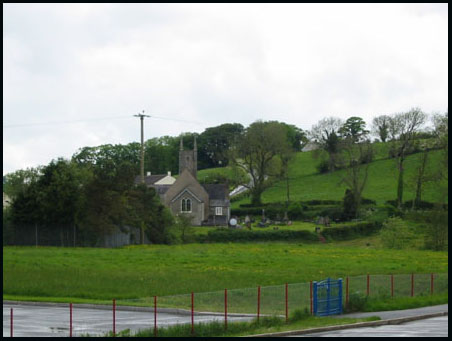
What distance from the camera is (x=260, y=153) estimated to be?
13038 cm

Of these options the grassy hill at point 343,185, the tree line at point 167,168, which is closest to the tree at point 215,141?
the tree line at point 167,168

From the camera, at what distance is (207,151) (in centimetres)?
19188

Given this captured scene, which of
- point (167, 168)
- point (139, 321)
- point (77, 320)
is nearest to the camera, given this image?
point (139, 321)

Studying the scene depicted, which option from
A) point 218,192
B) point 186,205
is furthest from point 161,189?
point 218,192

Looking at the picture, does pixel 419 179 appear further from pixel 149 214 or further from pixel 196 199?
pixel 149 214

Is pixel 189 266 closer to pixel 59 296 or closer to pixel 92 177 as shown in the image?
pixel 59 296

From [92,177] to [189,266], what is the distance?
31.2 meters

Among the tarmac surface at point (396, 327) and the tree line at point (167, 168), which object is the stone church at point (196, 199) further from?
the tarmac surface at point (396, 327)

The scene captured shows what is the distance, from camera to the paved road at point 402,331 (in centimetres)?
2691

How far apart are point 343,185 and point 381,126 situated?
54.5 ft

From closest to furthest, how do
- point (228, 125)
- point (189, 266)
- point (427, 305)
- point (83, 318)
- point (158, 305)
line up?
point (83, 318) < point (158, 305) < point (427, 305) < point (189, 266) < point (228, 125)

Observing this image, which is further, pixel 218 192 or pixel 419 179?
pixel 218 192

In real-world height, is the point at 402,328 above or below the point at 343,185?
below

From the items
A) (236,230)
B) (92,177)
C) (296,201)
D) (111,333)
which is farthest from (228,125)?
(111,333)
